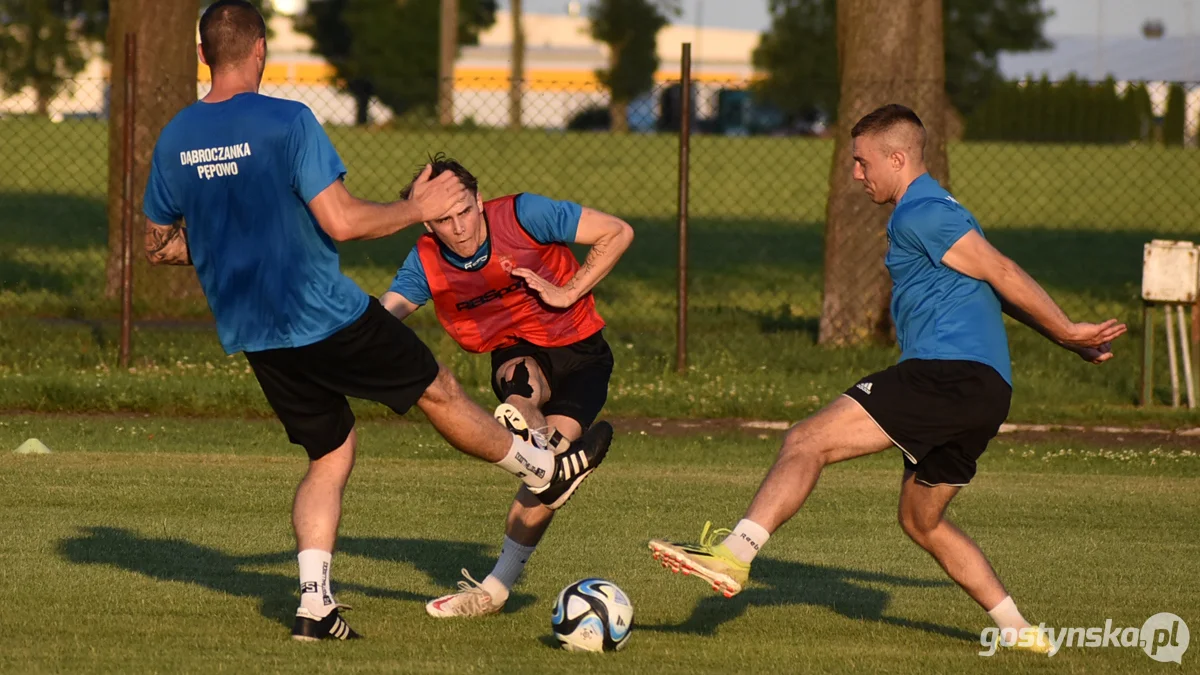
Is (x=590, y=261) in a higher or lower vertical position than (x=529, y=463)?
higher

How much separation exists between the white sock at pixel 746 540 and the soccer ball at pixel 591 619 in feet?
1.87

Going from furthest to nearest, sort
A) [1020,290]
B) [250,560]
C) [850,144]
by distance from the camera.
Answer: [850,144], [250,560], [1020,290]

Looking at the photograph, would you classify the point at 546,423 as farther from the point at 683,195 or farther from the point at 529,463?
the point at 683,195

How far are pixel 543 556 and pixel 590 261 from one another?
1.70 metres

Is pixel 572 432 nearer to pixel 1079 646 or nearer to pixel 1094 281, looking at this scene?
pixel 1079 646

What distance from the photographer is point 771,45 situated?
81500mm

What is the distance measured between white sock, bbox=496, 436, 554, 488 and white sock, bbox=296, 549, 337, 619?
0.76m

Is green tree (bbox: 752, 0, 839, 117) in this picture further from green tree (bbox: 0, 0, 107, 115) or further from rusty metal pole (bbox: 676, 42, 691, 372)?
rusty metal pole (bbox: 676, 42, 691, 372)

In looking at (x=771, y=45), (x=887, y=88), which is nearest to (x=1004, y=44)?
(x=771, y=45)

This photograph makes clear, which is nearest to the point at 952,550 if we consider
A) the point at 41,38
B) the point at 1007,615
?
the point at 1007,615

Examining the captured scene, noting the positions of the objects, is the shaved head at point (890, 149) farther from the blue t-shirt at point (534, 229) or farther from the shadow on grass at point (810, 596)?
the shadow on grass at point (810, 596)

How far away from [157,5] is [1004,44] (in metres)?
71.9

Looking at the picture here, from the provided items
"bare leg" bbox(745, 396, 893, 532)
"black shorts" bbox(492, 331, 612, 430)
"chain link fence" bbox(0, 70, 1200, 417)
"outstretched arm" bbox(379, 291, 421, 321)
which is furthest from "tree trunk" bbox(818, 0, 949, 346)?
"bare leg" bbox(745, 396, 893, 532)

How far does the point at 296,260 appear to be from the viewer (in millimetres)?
5918
